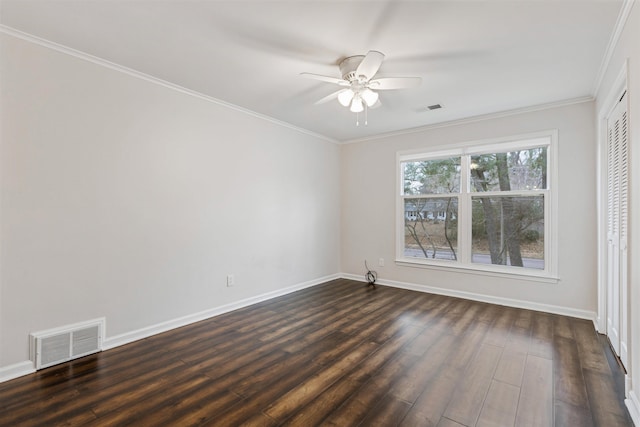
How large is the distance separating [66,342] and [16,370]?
304mm

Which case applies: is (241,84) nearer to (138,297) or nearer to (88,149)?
(88,149)

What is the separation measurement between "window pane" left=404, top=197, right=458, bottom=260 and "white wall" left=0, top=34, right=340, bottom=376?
2.16 meters

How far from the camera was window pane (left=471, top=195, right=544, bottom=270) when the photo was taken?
3.84m

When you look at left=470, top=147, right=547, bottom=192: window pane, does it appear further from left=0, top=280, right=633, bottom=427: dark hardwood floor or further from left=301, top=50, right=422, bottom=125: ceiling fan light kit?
left=301, top=50, right=422, bottom=125: ceiling fan light kit

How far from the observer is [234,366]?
7.73ft

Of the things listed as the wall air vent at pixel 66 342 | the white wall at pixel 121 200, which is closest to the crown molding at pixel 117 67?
the white wall at pixel 121 200

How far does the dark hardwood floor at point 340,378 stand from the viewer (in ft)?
5.84

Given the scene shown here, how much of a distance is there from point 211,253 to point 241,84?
1.92 meters

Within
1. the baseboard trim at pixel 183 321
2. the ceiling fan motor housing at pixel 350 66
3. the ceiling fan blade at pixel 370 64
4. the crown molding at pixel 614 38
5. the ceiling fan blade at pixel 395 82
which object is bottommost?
the baseboard trim at pixel 183 321

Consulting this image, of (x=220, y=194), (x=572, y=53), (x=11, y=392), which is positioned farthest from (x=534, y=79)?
(x=11, y=392)

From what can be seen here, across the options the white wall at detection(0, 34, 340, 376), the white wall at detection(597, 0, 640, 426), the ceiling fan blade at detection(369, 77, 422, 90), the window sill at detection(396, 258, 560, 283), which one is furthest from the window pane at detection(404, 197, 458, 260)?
the white wall at detection(597, 0, 640, 426)

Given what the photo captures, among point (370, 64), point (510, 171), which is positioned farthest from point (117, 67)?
point (510, 171)

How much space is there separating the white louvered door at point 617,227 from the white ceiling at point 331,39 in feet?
2.13

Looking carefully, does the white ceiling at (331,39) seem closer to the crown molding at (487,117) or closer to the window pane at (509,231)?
the crown molding at (487,117)
